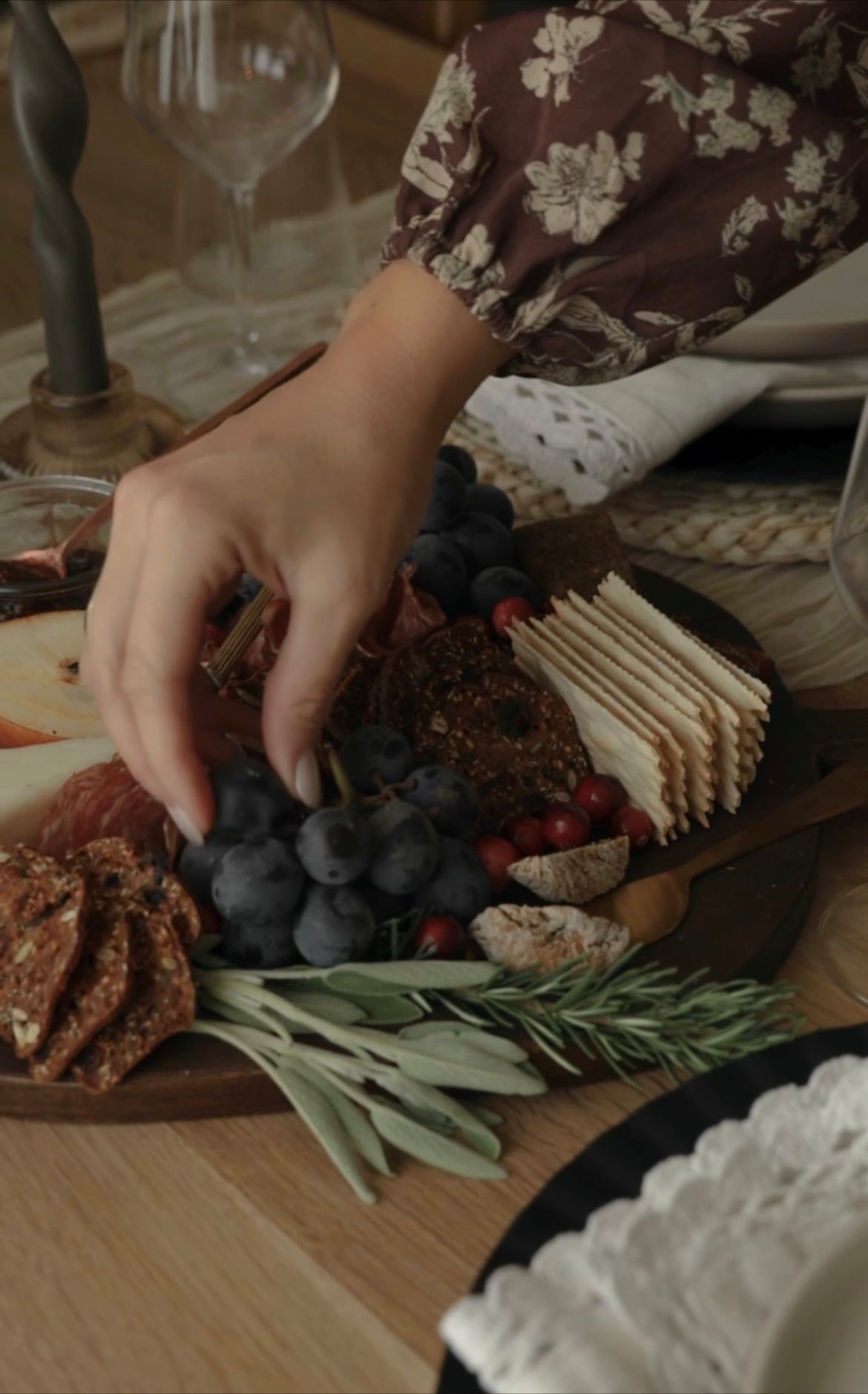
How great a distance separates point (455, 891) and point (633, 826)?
114 mm

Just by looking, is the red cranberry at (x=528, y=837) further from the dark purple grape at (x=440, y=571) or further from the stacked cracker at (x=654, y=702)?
the dark purple grape at (x=440, y=571)

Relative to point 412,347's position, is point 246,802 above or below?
below

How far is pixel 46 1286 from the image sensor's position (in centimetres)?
60

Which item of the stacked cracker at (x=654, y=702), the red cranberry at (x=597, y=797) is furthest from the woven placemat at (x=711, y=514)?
the red cranberry at (x=597, y=797)

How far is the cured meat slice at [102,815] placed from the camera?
2.43 ft

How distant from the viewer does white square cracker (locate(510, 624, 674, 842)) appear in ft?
2.55

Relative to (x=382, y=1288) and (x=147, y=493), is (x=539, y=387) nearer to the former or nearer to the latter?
(x=147, y=493)

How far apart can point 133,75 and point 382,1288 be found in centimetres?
97

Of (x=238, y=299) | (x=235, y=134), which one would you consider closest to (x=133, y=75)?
(x=235, y=134)

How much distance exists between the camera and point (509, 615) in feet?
2.89

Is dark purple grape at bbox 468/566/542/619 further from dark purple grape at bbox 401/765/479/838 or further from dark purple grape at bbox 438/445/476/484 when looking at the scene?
dark purple grape at bbox 401/765/479/838

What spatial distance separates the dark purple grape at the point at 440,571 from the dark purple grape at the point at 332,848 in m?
0.25

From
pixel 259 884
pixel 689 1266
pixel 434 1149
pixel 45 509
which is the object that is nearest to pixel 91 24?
pixel 45 509

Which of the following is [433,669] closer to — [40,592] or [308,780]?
[308,780]
